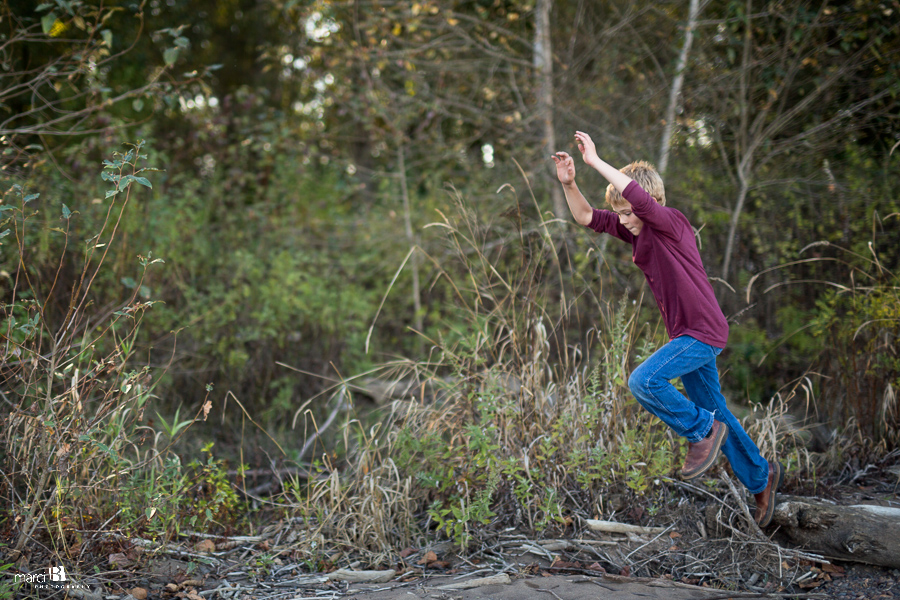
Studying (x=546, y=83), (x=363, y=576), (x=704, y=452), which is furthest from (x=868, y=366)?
(x=546, y=83)

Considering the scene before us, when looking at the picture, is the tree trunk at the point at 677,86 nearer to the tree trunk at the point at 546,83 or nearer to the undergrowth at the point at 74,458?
the tree trunk at the point at 546,83

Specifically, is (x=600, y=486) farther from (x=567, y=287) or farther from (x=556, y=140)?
(x=556, y=140)

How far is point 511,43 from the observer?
696 cm

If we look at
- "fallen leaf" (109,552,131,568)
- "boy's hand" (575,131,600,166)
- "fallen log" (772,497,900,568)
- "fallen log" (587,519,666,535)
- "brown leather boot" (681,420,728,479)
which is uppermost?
"boy's hand" (575,131,600,166)

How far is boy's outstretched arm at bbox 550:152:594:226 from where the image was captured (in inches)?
114

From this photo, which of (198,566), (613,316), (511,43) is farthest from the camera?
(511,43)

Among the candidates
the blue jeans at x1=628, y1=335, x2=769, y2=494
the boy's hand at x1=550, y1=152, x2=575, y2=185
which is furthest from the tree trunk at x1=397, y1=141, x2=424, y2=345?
the blue jeans at x1=628, y1=335, x2=769, y2=494

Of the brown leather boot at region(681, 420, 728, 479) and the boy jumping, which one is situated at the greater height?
the boy jumping

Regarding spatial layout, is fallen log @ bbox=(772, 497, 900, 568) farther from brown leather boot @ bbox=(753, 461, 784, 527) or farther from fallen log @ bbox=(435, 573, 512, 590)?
fallen log @ bbox=(435, 573, 512, 590)

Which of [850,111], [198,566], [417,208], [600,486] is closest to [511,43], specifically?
[417,208]

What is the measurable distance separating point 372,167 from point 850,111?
6.38 m

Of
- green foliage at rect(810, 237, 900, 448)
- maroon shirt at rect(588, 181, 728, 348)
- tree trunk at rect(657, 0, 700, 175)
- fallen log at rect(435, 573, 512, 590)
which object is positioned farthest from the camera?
tree trunk at rect(657, 0, 700, 175)

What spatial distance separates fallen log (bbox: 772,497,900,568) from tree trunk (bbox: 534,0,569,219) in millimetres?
3838

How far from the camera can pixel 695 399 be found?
3.05 metres
